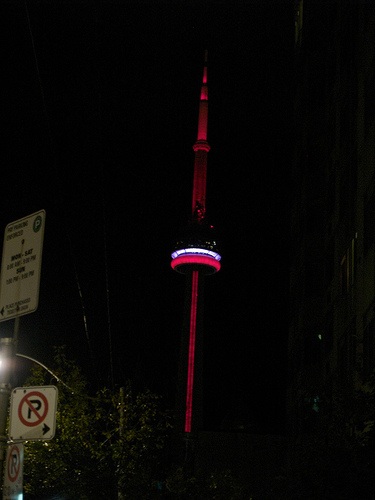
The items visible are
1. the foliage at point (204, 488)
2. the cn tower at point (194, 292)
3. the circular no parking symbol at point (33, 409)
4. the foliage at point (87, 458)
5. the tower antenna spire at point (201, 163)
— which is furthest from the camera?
the tower antenna spire at point (201, 163)

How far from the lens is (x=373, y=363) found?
85.4 ft

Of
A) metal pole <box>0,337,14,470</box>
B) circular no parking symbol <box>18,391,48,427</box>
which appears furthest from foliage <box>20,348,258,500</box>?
circular no parking symbol <box>18,391,48,427</box>

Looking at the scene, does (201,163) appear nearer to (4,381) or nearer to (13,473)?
(4,381)

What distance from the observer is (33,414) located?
931cm

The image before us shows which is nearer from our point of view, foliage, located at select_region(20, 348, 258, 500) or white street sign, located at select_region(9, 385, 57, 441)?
white street sign, located at select_region(9, 385, 57, 441)

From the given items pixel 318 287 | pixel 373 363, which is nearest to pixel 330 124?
pixel 318 287

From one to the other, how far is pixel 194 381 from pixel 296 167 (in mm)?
26357

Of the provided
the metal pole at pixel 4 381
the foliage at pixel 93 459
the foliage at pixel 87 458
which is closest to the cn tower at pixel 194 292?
the foliage at pixel 93 459

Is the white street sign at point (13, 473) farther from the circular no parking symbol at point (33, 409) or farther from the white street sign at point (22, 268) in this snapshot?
the white street sign at point (22, 268)

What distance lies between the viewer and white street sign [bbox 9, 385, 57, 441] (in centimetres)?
915

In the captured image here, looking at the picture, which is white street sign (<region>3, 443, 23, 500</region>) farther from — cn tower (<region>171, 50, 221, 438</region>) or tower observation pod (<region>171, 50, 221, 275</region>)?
tower observation pod (<region>171, 50, 221, 275</region>)

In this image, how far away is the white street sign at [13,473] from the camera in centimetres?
874

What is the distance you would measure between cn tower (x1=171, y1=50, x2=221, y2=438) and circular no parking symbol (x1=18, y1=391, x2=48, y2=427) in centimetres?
6804

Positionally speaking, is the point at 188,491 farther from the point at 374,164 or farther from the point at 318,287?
the point at 318,287
